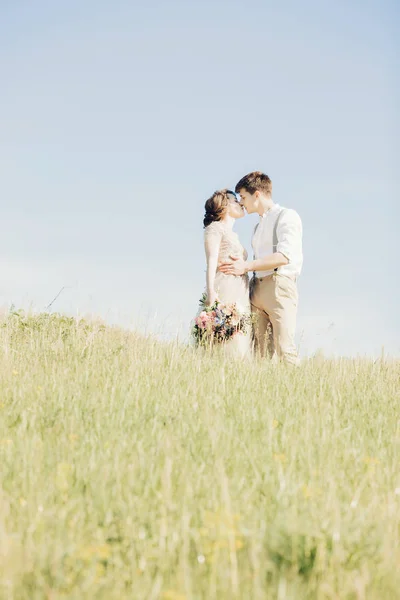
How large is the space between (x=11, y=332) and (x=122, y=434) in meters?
6.32

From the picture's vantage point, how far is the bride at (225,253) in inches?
320

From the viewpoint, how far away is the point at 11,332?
9812 millimetres

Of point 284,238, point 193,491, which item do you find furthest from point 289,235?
point 193,491

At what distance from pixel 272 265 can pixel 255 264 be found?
0.24 metres

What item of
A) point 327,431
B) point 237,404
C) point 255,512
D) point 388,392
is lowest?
point 255,512

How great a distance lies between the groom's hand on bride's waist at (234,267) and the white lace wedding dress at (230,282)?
1.8 inches

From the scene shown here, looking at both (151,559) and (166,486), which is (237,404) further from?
(151,559)

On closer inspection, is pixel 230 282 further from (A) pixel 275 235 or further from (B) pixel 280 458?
(B) pixel 280 458

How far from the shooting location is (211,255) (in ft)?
27.1

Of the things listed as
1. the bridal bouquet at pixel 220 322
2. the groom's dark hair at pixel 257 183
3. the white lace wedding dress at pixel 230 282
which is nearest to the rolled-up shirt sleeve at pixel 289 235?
the groom's dark hair at pixel 257 183

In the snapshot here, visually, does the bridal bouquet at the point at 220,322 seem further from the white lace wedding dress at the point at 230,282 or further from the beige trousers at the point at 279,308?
the beige trousers at the point at 279,308

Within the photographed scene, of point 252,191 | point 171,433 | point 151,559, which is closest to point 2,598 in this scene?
point 151,559

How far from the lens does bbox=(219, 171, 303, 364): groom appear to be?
26.3 ft

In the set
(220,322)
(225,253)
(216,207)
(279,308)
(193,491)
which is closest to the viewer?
(193,491)
